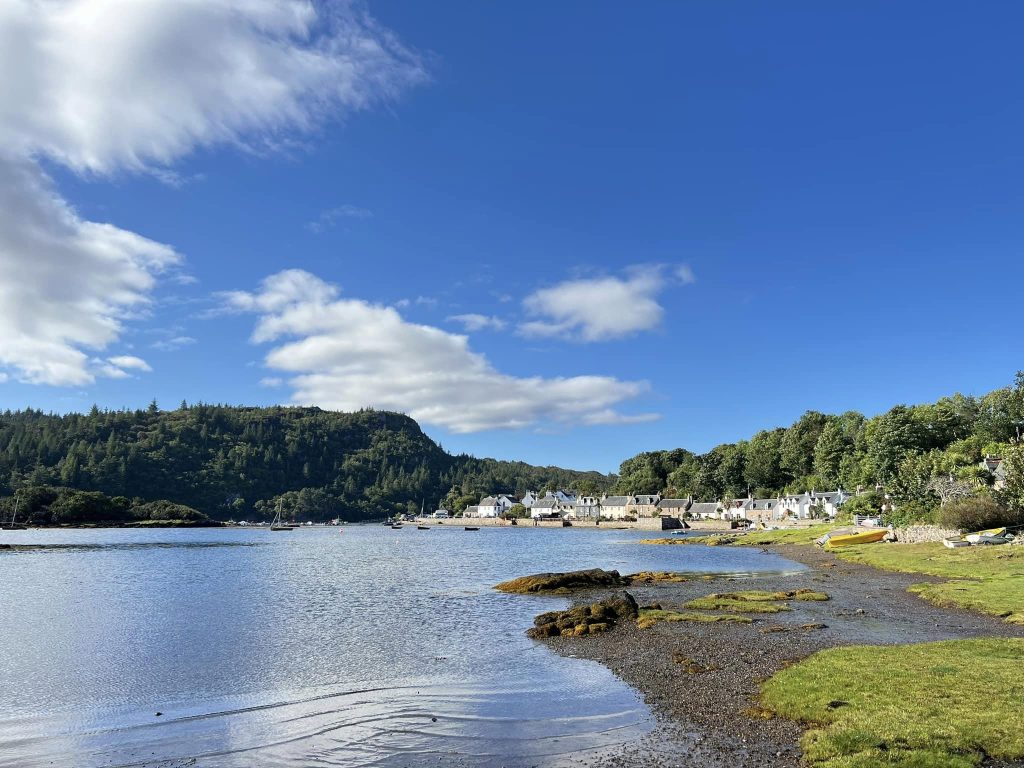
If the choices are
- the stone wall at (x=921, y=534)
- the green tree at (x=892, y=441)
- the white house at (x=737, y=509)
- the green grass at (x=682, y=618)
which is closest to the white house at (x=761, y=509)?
the white house at (x=737, y=509)

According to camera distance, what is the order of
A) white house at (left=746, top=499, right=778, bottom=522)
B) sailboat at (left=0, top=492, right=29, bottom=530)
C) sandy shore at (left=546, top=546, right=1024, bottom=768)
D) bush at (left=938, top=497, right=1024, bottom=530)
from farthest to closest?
sailboat at (left=0, top=492, right=29, bottom=530)
white house at (left=746, top=499, right=778, bottom=522)
bush at (left=938, top=497, right=1024, bottom=530)
sandy shore at (left=546, top=546, right=1024, bottom=768)

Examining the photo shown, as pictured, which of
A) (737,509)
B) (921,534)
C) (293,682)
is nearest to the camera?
(293,682)

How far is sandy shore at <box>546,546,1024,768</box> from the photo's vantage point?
14805 millimetres

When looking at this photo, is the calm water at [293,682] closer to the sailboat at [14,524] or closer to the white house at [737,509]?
the white house at [737,509]

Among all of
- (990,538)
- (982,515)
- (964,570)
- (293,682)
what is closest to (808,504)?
(982,515)

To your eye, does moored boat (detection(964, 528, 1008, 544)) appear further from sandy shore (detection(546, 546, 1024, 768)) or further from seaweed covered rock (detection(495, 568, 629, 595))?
seaweed covered rock (detection(495, 568, 629, 595))

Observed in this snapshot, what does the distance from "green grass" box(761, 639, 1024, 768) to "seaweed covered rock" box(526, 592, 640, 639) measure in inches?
461

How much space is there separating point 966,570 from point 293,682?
141ft

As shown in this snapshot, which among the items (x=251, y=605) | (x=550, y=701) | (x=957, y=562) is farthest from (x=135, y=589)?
(x=957, y=562)

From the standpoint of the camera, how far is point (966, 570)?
143ft

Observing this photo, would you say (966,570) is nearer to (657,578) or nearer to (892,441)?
(657,578)

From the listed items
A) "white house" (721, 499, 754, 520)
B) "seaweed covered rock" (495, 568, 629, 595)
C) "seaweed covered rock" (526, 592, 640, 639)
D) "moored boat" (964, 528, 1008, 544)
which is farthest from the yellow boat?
"white house" (721, 499, 754, 520)

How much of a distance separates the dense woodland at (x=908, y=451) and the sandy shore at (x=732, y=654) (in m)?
41.7

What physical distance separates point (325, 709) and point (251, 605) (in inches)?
1051
